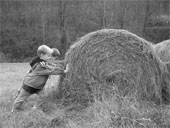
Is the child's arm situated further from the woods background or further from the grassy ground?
the woods background

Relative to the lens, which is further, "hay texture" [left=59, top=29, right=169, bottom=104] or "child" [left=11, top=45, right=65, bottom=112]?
"hay texture" [left=59, top=29, right=169, bottom=104]

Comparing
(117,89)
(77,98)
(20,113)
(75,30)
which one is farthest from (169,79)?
(75,30)

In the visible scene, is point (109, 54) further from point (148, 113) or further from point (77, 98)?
point (148, 113)

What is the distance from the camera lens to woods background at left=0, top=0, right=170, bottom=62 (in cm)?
2267

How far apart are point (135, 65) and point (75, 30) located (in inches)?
780

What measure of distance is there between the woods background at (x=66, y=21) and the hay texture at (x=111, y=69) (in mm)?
17510

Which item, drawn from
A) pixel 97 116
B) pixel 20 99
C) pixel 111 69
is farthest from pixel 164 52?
pixel 20 99

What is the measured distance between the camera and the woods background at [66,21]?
22672mm

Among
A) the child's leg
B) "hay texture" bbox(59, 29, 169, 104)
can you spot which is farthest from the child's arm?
the child's leg

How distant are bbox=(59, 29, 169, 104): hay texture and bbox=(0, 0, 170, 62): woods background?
57.4 ft

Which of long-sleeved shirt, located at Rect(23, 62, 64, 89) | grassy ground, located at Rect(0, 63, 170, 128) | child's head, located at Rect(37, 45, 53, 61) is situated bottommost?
grassy ground, located at Rect(0, 63, 170, 128)

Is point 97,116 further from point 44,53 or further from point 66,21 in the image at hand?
point 66,21

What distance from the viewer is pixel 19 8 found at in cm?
2319

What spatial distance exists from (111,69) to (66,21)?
20759 mm
